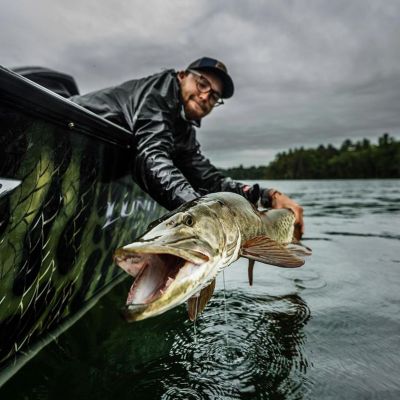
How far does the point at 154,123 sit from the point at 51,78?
227 centimetres

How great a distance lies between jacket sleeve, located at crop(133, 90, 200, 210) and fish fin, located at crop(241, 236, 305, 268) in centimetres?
47

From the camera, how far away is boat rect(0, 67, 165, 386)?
4.76 feet

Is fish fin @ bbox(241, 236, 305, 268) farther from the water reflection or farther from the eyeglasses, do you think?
the eyeglasses

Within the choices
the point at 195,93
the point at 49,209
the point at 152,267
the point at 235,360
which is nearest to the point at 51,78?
the point at 195,93

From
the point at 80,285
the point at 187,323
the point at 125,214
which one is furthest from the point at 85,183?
the point at 187,323

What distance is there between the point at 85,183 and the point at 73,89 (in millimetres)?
2782

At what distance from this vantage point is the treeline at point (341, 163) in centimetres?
7031

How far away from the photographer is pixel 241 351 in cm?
185

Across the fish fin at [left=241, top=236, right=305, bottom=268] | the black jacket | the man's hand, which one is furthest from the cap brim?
the fish fin at [left=241, top=236, right=305, bottom=268]

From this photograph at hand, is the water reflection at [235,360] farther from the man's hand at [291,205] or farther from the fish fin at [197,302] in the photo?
the man's hand at [291,205]

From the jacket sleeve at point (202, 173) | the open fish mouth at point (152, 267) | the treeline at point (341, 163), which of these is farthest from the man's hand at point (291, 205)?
the treeline at point (341, 163)

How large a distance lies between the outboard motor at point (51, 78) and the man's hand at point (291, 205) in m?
2.53

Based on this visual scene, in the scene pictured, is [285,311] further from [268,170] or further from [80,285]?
[268,170]

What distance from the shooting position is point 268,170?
105m
